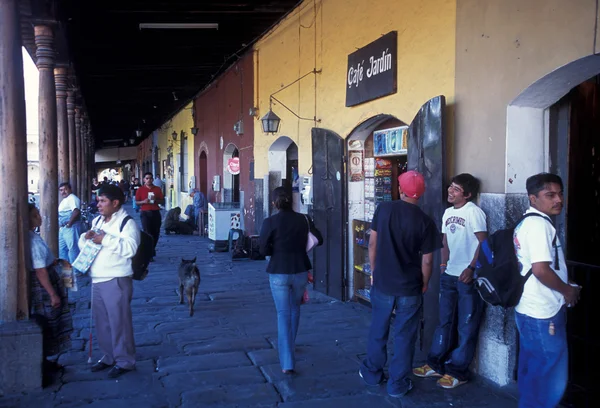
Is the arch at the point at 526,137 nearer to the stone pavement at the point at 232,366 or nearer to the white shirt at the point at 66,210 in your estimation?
the stone pavement at the point at 232,366

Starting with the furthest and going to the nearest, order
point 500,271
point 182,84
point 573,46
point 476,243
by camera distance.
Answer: point 182,84 → point 476,243 → point 573,46 → point 500,271

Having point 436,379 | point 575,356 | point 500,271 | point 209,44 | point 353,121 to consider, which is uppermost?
point 209,44

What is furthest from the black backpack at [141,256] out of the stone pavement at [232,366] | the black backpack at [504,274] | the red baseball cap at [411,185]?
the black backpack at [504,274]

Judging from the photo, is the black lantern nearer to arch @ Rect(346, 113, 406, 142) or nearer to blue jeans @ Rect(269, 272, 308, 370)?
arch @ Rect(346, 113, 406, 142)

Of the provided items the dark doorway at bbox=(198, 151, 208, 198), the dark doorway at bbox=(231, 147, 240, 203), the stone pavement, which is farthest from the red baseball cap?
the dark doorway at bbox=(198, 151, 208, 198)

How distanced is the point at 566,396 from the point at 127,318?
366cm

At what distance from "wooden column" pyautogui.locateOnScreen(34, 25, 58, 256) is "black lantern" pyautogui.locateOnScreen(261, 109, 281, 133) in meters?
3.57

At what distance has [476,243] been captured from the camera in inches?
182

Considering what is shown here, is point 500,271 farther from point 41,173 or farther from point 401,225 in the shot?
point 41,173

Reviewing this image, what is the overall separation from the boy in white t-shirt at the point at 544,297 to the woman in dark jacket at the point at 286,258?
1.89 m

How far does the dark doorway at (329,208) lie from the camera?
7.65m

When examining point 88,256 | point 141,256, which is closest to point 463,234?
point 141,256

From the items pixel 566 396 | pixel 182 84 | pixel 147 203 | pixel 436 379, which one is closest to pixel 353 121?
pixel 436 379

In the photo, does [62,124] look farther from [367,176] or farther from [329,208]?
[367,176]
